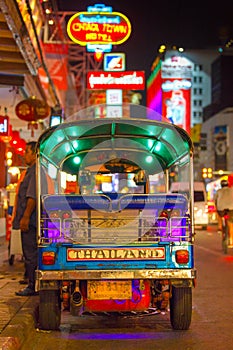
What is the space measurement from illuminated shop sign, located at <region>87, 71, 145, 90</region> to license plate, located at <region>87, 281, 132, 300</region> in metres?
17.7

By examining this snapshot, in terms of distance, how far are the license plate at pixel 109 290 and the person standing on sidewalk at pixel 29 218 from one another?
79.0 inches

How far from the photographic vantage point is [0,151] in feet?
42.7

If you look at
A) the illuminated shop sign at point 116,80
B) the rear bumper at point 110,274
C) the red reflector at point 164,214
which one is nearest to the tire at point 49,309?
the rear bumper at point 110,274

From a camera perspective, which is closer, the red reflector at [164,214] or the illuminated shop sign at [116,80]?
the red reflector at [164,214]

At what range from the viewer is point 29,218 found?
8445mm

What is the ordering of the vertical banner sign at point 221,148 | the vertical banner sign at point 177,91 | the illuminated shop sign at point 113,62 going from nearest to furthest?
the illuminated shop sign at point 113,62, the vertical banner sign at point 177,91, the vertical banner sign at point 221,148

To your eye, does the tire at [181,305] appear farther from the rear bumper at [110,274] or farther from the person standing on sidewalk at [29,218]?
the person standing on sidewalk at [29,218]

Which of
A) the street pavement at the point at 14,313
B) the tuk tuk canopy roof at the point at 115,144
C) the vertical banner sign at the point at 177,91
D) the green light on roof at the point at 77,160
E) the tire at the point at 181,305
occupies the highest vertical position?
the vertical banner sign at the point at 177,91

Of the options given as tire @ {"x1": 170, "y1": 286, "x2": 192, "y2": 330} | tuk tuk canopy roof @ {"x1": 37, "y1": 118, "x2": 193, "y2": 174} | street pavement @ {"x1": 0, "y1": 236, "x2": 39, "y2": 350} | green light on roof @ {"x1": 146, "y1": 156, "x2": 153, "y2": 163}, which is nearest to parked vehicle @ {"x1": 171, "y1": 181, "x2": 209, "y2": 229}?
street pavement @ {"x1": 0, "y1": 236, "x2": 39, "y2": 350}

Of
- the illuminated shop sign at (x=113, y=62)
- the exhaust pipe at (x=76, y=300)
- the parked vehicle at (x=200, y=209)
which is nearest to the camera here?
the exhaust pipe at (x=76, y=300)

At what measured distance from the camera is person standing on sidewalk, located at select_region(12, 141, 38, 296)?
8.44 m

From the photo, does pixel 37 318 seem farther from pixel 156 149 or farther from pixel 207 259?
pixel 207 259

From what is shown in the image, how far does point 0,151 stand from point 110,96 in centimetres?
2050

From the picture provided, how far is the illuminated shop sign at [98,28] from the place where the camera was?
810 inches
